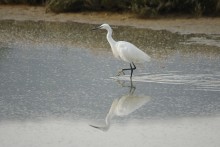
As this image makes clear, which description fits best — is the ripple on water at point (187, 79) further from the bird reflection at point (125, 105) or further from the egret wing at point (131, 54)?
the bird reflection at point (125, 105)

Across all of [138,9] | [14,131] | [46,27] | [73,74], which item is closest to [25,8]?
[46,27]

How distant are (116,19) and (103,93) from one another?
20.8 feet

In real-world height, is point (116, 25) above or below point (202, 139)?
below

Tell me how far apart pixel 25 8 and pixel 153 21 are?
396 centimetres

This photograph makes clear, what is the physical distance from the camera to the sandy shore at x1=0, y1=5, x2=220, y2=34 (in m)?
15.5

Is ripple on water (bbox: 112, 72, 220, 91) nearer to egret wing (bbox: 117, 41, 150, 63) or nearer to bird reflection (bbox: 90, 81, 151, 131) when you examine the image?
egret wing (bbox: 117, 41, 150, 63)

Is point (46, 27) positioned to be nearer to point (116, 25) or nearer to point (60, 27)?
point (60, 27)

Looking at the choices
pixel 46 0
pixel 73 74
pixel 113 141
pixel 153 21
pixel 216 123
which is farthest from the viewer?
pixel 46 0

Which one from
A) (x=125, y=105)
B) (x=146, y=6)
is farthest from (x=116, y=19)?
(x=125, y=105)

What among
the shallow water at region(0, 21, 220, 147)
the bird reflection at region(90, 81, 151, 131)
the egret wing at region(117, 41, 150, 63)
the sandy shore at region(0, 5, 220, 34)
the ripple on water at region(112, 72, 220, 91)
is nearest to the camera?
the shallow water at region(0, 21, 220, 147)

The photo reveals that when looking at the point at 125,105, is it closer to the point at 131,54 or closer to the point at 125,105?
the point at 125,105

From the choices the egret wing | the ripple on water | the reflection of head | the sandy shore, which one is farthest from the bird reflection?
the sandy shore

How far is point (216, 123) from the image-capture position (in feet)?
29.7

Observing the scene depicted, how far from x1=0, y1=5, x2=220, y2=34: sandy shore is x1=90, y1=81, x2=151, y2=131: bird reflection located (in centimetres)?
518
